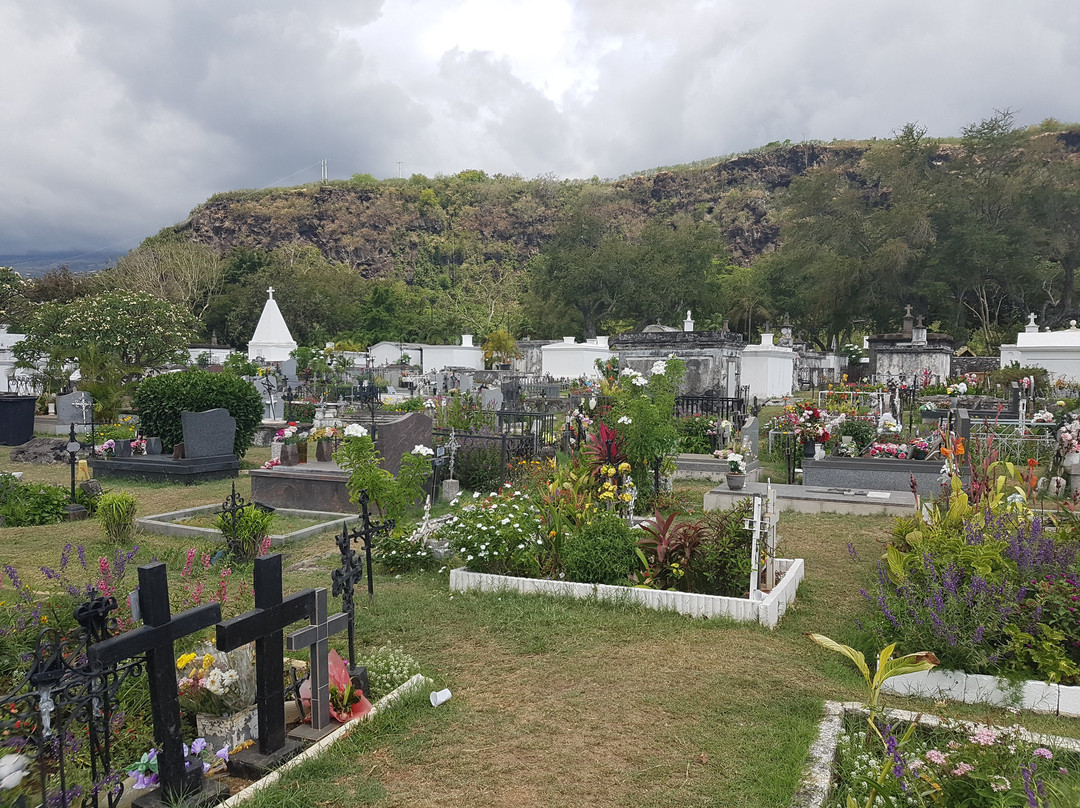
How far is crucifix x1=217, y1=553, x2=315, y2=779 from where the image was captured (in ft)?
11.6

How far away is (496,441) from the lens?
12555 millimetres

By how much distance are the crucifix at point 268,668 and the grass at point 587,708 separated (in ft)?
0.69

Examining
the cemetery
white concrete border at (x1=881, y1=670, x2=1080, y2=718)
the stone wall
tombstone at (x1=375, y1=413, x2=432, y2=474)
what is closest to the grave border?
the cemetery

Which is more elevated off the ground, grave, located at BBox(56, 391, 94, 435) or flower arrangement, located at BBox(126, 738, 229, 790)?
grave, located at BBox(56, 391, 94, 435)

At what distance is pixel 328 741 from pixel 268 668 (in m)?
0.54

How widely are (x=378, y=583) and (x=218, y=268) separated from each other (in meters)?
56.2

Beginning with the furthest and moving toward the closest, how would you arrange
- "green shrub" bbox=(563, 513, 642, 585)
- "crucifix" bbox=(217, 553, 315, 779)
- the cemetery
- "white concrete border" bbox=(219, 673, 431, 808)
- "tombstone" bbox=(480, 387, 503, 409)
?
1. "tombstone" bbox=(480, 387, 503, 409)
2. "green shrub" bbox=(563, 513, 642, 585)
3. "crucifix" bbox=(217, 553, 315, 779)
4. the cemetery
5. "white concrete border" bbox=(219, 673, 431, 808)

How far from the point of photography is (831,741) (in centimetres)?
384

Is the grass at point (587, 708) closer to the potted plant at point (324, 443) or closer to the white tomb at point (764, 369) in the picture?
the potted plant at point (324, 443)

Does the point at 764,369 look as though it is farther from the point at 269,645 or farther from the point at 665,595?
the point at 269,645

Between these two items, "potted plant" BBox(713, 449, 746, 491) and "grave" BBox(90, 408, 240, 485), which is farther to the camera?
"grave" BBox(90, 408, 240, 485)

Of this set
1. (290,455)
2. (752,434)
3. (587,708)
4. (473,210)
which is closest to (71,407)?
(290,455)

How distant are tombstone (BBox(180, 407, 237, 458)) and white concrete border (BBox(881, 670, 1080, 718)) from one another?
Answer: 1173 cm

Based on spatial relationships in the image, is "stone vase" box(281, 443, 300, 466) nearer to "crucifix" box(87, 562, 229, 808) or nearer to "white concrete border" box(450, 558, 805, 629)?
"white concrete border" box(450, 558, 805, 629)
